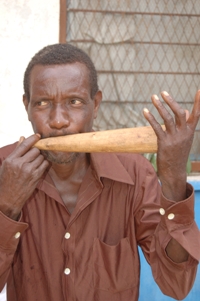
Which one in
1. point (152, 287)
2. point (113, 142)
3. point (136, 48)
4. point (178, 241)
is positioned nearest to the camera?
point (113, 142)

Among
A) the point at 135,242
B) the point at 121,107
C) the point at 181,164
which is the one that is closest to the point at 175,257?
the point at 135,242

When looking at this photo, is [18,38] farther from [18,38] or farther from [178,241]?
[178,241]

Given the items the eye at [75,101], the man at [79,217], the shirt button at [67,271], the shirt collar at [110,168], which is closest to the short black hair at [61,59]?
the man at [79,217]

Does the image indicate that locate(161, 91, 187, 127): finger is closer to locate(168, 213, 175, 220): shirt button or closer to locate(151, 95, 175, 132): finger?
locate(151, 95, 175, 132): finger

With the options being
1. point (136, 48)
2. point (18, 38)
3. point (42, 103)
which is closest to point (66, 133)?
point (42, 103)

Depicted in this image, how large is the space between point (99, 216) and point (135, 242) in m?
0.20

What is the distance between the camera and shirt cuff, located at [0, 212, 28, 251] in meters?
1.64

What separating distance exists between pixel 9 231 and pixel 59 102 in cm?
56

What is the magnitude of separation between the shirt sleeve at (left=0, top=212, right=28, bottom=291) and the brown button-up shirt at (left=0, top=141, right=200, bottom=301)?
0.17 metres

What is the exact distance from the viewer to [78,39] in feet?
12.1

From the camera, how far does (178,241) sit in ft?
5.32

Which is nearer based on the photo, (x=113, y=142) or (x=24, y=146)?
(x=113, y=142)

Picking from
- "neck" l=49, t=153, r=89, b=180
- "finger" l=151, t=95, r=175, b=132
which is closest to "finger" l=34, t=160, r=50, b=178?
"neck" l=49, t=153, r=89, b=180

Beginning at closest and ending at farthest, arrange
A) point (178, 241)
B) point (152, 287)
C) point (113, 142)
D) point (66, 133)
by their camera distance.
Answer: point (113, 142) < point (178, 241) < point (66, 133) < point (152, 287)
